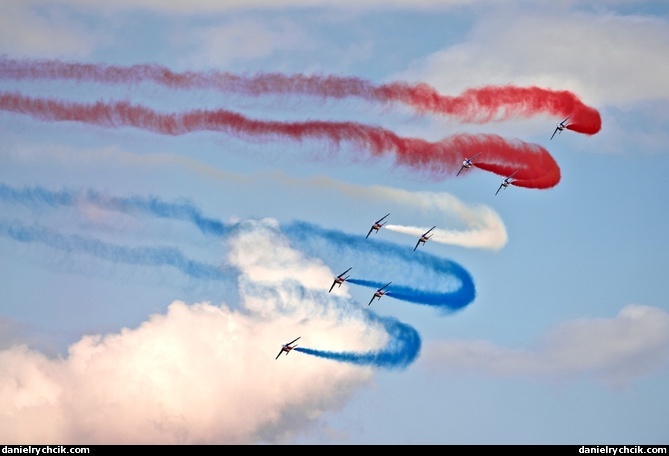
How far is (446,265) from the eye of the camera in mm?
160125

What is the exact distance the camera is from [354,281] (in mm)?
163000
